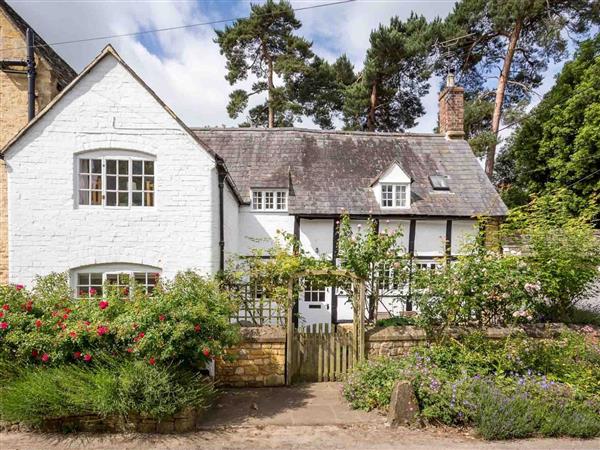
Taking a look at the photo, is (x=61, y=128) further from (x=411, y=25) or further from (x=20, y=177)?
(x=411, y=25)

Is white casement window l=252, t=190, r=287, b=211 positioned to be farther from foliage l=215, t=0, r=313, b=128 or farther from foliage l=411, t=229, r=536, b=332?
foliage l=215, t=0, r=313, b=128

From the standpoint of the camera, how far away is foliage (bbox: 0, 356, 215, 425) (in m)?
4.99

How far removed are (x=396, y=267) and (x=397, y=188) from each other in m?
6.36

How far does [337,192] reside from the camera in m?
13.3

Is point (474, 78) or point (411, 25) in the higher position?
point (411, 25)

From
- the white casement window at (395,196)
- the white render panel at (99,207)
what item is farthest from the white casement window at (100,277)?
the white casement window at (395,196)

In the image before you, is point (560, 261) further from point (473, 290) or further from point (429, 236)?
point (429, 236)

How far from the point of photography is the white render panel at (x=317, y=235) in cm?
1257

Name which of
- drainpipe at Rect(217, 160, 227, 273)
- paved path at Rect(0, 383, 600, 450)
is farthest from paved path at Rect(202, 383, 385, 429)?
drainpipe at Rect(217, 160, 227, 273)

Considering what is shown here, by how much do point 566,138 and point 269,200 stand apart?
69.0ft

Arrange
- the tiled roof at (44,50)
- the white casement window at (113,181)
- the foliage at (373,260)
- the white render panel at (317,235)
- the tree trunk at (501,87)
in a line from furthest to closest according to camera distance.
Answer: the tree trunk at (501,87) < the white render panel at (317,235) < the tiled roof at (44,50) < the white casement window at (113,181) < the foliage at (373,260)

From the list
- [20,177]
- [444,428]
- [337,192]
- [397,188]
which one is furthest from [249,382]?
[397,188]

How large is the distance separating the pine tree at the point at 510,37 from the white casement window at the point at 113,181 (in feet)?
67.2

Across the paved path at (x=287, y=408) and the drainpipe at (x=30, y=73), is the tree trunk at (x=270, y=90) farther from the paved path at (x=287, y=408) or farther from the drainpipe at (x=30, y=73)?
the paved path at (x=287, y=408)
